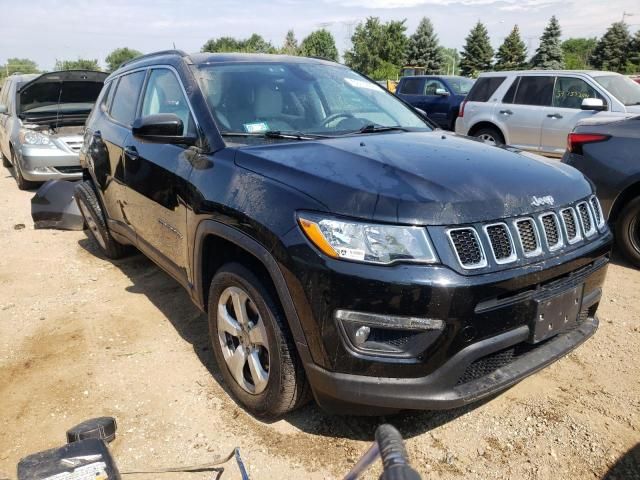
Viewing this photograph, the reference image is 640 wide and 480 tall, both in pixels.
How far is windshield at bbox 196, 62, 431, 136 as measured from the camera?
3.12 m

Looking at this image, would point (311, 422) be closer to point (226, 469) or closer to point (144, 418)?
point (226, 469)

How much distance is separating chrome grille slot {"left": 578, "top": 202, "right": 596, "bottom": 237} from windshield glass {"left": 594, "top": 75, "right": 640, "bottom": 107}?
6.86 meters

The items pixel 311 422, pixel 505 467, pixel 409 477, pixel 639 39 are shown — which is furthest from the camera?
pixel 639 39

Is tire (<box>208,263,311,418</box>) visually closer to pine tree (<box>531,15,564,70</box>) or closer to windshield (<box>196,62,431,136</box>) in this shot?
windshield (<box>196,62,431,136</box>)

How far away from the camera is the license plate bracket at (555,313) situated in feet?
7.46

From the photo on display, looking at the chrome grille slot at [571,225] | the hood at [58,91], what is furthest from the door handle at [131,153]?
the hood at [58,91]

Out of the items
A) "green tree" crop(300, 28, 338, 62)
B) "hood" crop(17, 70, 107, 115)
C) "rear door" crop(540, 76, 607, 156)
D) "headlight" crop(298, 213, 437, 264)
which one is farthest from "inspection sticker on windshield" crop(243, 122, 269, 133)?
"green tree" crop(300, 28, 338, 62)

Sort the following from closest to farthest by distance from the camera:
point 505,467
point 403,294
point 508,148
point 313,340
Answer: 1. point 403,294
2. point 313,340
3. point 505,467
4. point 508,148

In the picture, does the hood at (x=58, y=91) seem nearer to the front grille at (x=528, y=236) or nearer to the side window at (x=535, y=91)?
the side window at (x=535, y=91)

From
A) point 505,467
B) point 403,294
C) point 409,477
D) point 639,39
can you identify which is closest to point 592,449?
point 505,467

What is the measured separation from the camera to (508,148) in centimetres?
315

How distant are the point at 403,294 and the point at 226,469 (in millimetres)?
1137

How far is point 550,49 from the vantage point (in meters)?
52.0

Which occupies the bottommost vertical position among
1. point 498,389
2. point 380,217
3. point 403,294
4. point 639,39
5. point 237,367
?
point 237,367
